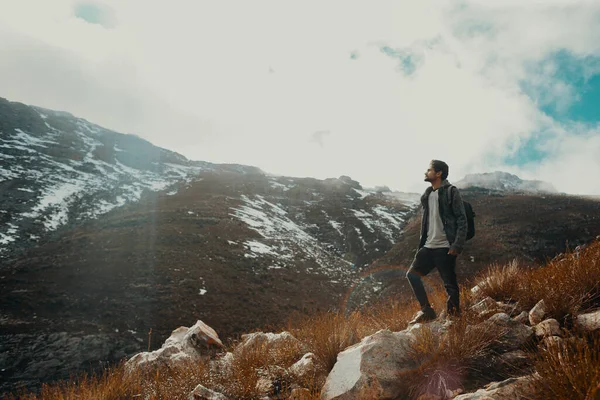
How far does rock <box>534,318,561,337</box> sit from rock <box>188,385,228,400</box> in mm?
3711

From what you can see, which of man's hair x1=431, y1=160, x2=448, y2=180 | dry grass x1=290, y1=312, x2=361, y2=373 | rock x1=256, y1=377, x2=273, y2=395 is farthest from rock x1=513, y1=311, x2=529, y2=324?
rock x1=256, y1=377, x2=273, y2=395

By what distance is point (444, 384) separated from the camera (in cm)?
305

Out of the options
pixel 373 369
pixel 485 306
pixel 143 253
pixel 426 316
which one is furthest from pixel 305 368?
pixel 143 253

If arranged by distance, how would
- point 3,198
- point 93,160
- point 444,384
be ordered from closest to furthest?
point 444,384, point 3,198, point 93,160

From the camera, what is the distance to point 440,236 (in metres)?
5.08

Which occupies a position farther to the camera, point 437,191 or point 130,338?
point 130,338

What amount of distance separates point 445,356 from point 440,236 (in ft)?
7.07

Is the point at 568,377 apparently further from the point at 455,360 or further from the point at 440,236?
the point at 440,236

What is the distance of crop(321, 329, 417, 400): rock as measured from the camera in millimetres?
3340

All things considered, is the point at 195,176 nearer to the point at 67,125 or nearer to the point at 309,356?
the point at 67,125

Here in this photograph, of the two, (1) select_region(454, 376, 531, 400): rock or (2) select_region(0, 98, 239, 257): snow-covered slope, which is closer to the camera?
(1) select_region(454, 376, 531, 400): rock

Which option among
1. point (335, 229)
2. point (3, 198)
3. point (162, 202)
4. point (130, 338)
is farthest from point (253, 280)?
point (3, 198)

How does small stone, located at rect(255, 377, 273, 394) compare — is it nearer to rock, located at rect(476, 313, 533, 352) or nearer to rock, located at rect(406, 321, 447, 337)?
rock, located at rect(406, 321, 447, 337)

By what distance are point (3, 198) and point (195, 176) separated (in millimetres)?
46786
